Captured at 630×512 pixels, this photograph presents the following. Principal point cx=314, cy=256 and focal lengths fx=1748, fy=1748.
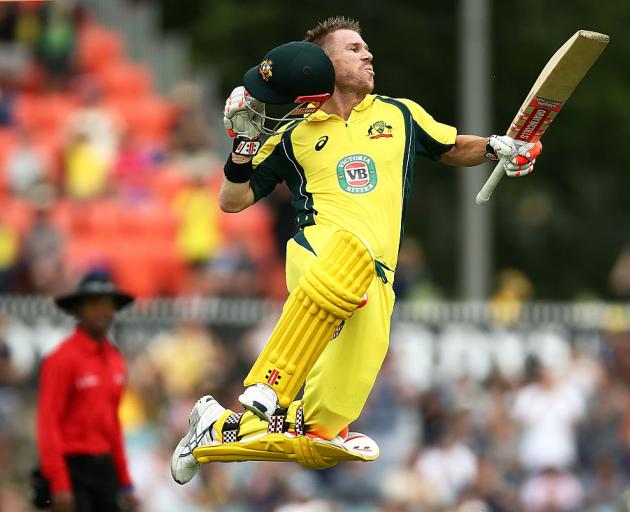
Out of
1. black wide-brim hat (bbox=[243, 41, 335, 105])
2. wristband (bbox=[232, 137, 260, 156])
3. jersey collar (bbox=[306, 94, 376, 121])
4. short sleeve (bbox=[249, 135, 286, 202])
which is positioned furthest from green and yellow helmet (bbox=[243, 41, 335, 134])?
short sleeve (bbox=[249, 135, 286, 202])

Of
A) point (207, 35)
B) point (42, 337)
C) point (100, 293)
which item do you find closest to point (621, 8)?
point (207, 35)

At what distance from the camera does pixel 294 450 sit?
866 centimetres

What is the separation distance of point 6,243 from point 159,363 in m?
2.17

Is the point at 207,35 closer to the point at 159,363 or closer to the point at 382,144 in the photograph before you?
the point at 159,363

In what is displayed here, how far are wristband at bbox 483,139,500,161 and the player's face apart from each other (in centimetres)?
68

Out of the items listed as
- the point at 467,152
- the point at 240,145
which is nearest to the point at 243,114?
the point at 240,145

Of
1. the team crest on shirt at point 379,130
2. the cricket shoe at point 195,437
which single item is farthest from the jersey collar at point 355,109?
the cricket shoe at point 195,437

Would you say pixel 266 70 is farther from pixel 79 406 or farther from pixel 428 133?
pixel 79 406

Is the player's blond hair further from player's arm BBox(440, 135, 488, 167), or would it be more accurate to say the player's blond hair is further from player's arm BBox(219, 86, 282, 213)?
player's arm BBox(440, 135, 488, 167)

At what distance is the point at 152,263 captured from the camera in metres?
17.1

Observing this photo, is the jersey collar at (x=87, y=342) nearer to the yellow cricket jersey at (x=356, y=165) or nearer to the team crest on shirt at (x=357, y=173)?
the yellow cricket jersey at (x=356, y=165)

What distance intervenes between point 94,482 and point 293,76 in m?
3.62

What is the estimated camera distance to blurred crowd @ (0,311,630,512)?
14961mm

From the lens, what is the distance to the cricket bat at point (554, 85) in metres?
8.21
